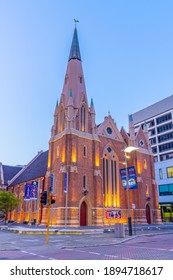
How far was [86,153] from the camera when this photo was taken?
39.8 meters

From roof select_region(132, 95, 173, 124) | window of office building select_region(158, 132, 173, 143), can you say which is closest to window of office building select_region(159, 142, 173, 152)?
window of office building select_region(158, 132, 173, 143)

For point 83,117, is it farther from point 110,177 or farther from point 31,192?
point 31,192

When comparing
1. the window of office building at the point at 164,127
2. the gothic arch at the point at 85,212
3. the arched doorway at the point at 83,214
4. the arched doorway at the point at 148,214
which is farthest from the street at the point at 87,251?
the window of office building at the point at 164,127

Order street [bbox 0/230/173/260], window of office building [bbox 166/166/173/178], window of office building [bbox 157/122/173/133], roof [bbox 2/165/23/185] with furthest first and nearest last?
1. window of office building [bbox 157/122/173/133]
2. roof [bbox 2/165/23/185]
3. window of office building [bbox 166/166/173/178]
4. street [bbox 0/230/173/260]

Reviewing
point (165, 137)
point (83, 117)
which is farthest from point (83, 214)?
point (165, 137)

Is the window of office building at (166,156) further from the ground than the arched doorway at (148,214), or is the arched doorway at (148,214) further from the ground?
the window of office building at (166,156)

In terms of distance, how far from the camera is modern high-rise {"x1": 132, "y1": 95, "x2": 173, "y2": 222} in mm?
61803

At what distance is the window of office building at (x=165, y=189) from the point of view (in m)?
61.0

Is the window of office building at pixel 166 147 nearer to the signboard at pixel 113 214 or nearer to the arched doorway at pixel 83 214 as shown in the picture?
the signboard at pixel 113 214

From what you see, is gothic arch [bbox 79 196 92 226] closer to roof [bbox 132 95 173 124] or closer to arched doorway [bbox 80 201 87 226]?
arched doorway [bbox 80 201 87 226]

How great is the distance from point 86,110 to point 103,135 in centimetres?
580

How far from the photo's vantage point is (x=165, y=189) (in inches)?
2458
